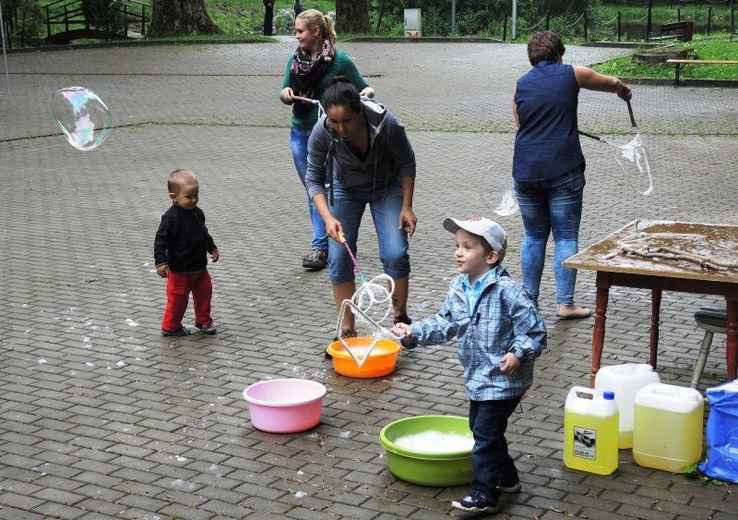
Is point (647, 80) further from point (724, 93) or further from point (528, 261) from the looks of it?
point (528, 261)

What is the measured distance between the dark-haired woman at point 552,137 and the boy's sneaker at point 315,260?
87.7 inches

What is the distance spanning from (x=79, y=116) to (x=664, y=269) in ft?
18.8

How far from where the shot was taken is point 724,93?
2025cm

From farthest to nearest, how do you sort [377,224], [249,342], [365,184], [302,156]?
[302,156] < [249,342] < [377,224] < [365,184]

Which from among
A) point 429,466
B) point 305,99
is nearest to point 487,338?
point 429,466

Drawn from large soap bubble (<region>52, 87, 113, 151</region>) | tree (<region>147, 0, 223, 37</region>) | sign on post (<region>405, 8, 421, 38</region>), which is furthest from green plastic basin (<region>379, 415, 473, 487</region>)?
sign on post (<region>405, 8, 421, 38</region>)

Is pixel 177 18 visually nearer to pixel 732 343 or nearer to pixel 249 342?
pixel 249 342

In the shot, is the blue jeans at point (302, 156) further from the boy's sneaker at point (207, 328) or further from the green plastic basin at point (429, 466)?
the green plastic basin at point (429, 466)

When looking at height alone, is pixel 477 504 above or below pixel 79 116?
below

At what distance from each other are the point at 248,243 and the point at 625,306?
3655 millimetres

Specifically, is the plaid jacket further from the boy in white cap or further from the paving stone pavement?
the paving stone pavement

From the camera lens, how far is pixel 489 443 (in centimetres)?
421

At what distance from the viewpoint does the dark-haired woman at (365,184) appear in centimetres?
580

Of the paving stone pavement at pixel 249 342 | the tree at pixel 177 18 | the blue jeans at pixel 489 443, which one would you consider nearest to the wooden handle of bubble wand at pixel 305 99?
the paving stone pavement at pixel 249 342
